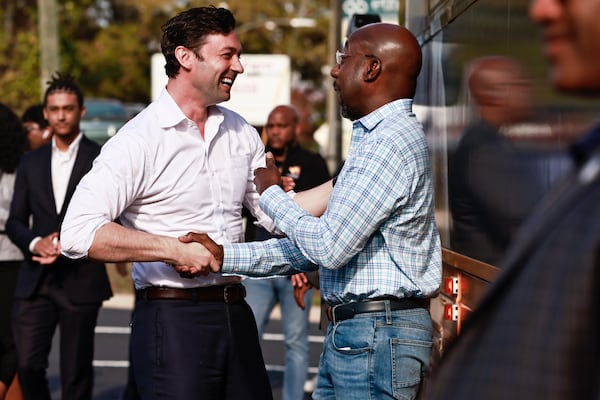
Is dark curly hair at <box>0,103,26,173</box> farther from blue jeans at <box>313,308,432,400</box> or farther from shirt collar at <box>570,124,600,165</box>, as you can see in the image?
shirt collar at <box>570,124,600,165</box>

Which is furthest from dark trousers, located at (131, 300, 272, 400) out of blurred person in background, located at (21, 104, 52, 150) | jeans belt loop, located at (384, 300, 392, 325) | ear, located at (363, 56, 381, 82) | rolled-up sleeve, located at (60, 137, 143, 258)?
blurred person in background, located at (21, 104, 52, 150)

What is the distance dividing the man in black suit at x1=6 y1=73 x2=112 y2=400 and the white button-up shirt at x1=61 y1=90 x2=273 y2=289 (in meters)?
2.82

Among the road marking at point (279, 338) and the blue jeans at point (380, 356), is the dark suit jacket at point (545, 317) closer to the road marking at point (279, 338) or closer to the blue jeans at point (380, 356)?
the blue jeans at point (380, 356)

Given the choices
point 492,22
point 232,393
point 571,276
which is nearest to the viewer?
point 571,276

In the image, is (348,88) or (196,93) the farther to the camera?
(196,93)

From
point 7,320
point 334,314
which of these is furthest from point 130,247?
point 7,320

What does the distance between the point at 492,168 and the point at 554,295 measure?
2346mm

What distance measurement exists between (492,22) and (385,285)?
35.7 inches

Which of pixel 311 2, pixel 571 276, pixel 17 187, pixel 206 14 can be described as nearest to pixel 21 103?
pixel 311 2

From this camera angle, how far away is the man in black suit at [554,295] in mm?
Result: 1531

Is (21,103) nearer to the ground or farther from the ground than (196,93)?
farther from the ground

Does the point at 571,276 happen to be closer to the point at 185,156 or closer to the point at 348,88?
the point at 348,88

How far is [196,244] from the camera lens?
4340mm

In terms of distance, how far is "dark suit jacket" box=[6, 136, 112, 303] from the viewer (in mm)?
7457
